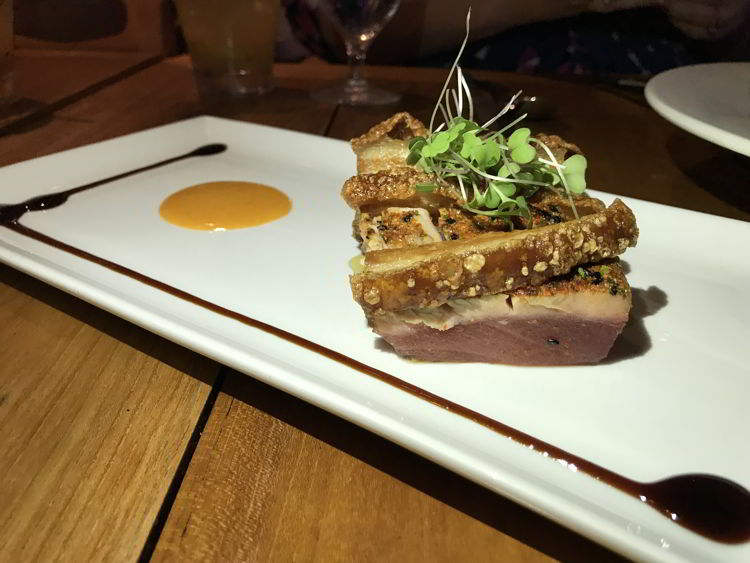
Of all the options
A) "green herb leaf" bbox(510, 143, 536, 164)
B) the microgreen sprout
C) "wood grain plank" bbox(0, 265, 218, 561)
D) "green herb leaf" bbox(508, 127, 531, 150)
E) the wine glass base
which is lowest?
the wine glass base

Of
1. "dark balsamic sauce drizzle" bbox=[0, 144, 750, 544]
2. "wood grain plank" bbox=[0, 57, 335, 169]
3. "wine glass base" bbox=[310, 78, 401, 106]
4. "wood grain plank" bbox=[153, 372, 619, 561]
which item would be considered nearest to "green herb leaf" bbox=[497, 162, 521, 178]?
"dark balsamic sauce drizzle" bbox=[0, 144, 750, 544]

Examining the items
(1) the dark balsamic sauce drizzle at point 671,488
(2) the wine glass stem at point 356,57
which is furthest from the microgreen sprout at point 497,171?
(2) the wine glass stem at point 356,57

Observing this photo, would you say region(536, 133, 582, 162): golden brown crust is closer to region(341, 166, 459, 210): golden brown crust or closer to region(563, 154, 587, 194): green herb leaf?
region(563, 154, 587, 194): green herb leaf

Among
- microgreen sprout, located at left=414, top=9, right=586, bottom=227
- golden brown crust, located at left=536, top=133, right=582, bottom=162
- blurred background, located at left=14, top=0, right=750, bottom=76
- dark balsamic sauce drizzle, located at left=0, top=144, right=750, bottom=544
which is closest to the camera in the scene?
dark balsamic sauce drizzle, located at left=0, top=144, right=750, bottom=544

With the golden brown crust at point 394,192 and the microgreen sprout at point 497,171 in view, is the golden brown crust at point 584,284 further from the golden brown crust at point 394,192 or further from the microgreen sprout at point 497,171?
the golden brown crust at point 394,192

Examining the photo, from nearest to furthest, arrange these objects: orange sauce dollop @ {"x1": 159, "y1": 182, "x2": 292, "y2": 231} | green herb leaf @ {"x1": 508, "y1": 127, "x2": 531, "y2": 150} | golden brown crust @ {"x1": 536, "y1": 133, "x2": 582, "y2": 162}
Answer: green herb leaf @ {"x1": 508, "y1": 127, "x2": 531, "y2": 150} → golden brown crust @ {"x1": 536, "y1": 133, "x2": 582, "y2": 162} → orange sauce dollop @ {"x1": 159, "y1": 182, "x2": 292, "y2": 231}

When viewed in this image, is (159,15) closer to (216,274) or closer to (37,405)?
(216,274)

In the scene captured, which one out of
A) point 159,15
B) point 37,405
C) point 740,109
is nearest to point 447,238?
point 37,405
